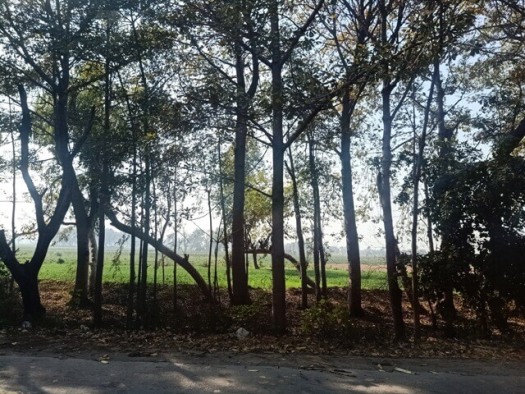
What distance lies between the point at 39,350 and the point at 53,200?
12.9m

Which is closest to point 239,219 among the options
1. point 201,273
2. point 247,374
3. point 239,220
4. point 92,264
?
point 239,220

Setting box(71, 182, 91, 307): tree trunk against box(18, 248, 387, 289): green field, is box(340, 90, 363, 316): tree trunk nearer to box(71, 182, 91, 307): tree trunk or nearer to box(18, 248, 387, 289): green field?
box(18, 248, 387, 289): green field

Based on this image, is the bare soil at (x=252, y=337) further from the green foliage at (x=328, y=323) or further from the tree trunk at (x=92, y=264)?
the tree trunk at (x=92, y=264)

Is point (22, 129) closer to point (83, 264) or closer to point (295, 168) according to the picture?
point (83, 264)

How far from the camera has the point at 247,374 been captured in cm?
674

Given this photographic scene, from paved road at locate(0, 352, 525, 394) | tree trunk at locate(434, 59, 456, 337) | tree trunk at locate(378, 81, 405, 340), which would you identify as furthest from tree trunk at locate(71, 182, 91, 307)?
tree trunk at locate(434, 59, 456, 337)

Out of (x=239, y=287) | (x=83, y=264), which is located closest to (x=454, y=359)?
(x=239, y=287)

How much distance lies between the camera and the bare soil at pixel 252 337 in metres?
8.62

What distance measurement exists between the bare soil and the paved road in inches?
24.1

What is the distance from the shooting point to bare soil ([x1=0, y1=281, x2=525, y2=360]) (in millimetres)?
8617

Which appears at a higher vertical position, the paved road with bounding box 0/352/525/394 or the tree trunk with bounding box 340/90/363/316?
the tree trunk with bounding box 340/90/363/316

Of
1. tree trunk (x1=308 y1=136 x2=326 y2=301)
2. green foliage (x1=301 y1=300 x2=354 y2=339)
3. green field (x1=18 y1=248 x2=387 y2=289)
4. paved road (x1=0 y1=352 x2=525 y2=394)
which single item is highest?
tree trunk (x1=308 y1=136 x2=326 y2=301)

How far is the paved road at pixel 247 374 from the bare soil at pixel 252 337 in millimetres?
613

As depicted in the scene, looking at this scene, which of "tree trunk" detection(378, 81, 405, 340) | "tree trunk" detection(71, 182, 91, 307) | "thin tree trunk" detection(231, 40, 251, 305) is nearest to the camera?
"tree trunk" detection(378, 81, 405, 340)
